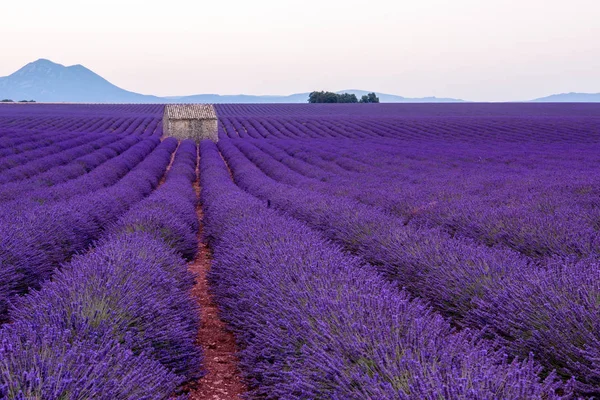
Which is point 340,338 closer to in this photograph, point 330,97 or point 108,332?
point 108,332

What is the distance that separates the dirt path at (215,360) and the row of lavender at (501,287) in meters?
1.18

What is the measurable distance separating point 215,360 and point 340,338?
1.44 m

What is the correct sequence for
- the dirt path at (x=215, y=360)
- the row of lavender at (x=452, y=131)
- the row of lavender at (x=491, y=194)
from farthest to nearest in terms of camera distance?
the row of lavender at (x=452, y=131) < the row of lavender at (x=491, y=194) < the dirt path at (x=215, y=360)

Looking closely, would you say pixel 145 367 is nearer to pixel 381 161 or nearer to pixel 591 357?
pixel 591 357

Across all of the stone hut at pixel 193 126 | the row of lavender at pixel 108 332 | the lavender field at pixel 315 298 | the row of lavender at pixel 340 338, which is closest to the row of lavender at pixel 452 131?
the stone hut at pixel 193 126

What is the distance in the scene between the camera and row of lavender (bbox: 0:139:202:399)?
1.85m

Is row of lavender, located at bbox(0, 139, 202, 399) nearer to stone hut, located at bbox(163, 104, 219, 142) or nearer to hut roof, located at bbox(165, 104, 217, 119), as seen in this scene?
stone hut, located at bbox(163, 104, 219, 142)

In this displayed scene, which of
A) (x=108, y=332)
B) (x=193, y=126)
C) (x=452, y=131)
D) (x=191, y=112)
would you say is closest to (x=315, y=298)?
(x=108, y=332)

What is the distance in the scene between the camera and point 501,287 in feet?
10.5

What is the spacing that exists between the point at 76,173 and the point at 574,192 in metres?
10.3

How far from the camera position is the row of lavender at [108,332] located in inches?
72.7

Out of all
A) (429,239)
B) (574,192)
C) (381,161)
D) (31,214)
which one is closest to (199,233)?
(31,214)

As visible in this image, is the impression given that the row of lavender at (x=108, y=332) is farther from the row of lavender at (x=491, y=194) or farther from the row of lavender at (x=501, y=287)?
the row of lavender at (x=491, y=194)

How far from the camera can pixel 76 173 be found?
12.2 m
